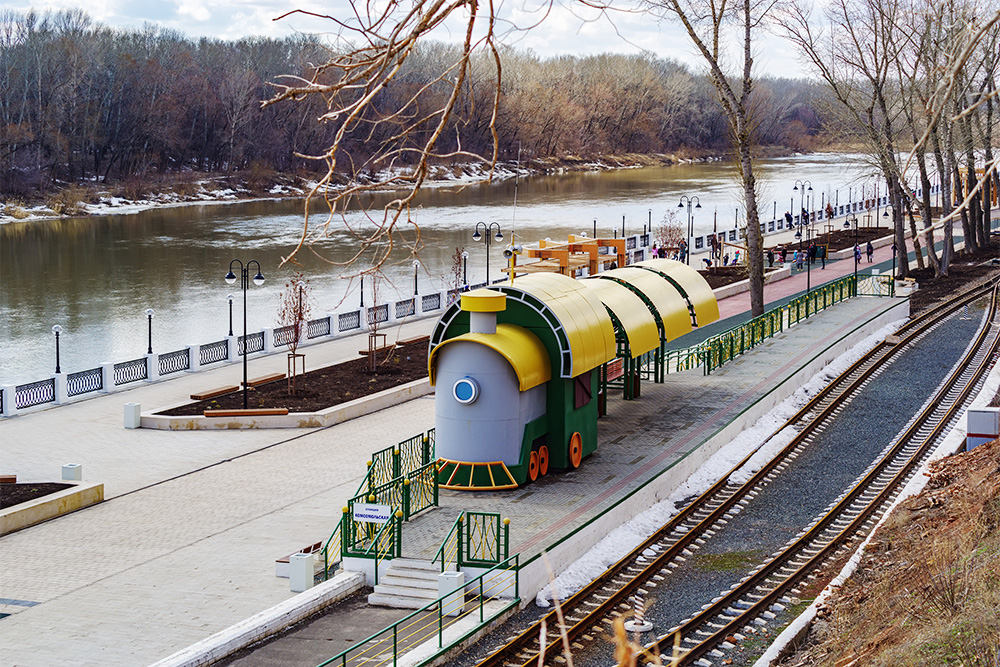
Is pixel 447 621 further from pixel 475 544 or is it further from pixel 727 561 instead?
pixel 727 561

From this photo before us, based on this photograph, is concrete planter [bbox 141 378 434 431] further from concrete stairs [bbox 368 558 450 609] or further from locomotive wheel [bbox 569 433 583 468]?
A: concrete stairs [bbox 368 558 450 609]

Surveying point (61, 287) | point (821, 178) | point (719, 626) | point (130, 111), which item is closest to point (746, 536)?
point (719, 626)

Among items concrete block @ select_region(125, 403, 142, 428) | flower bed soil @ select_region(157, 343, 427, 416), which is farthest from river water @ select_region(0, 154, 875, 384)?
concrete block @ select_region(125, 403, 142, 428)

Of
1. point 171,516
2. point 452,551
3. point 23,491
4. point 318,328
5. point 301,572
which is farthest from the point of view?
point 318,328

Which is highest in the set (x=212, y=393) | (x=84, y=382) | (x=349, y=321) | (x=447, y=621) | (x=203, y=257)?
(x=203, y=257)

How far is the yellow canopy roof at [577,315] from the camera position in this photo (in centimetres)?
1914

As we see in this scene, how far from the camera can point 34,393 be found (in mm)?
29047

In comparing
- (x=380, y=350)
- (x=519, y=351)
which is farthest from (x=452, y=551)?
(x=380, y=350)

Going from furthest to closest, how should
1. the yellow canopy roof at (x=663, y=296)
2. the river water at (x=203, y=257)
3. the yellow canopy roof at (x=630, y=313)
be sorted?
the river water at (x=203, y=257)
the yellow canopy roof at (x=663, y=296)
the yellow canopy roof at (x=630, y=313)

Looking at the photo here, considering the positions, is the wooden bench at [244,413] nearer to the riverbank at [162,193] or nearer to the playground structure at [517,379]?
the playground structure at [517,379]

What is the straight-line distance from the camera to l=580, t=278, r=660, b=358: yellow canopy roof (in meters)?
22.8

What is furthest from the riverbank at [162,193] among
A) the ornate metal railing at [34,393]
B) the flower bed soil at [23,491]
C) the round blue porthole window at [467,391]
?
the round blue porthole window at [467,391]

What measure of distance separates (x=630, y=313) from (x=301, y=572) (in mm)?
10091

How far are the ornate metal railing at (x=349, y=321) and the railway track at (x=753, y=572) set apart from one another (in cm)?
1802
